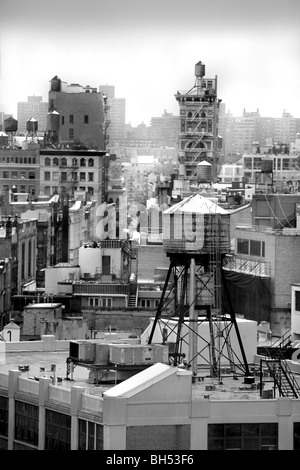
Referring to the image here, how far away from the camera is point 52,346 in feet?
64.7

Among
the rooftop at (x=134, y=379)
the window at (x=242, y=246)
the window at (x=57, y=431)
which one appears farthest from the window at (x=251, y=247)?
the window at (x=57, y=431)

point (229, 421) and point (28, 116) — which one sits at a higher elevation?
point (28, 116)

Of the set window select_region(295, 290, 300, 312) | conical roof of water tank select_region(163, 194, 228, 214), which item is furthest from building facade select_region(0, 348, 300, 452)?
window select_region(295, 290, 300, 312)

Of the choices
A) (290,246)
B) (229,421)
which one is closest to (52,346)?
(229,421)

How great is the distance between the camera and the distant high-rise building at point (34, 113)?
47.2m

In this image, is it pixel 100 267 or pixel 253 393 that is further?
pixel 100 267

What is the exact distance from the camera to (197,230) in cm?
1855

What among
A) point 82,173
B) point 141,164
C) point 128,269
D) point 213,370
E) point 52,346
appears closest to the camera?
point 213,370

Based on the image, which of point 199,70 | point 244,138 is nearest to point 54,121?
point 244,138

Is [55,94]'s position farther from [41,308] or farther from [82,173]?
[41,308]

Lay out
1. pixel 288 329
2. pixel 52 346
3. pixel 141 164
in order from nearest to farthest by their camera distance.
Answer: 1. pixel 52 346
2. pixel 288 329
3. pixel 141 164

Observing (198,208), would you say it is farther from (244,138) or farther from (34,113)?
(244,138)

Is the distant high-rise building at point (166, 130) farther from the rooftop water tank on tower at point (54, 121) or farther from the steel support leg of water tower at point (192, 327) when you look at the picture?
the steel support leg of water tower at point (192, 327)
